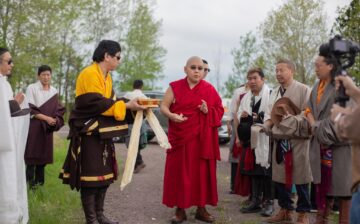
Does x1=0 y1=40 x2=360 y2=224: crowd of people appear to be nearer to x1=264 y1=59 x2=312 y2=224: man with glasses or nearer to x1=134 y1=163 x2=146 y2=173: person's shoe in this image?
x1=264 y1=59 x2=312 y2=224: man with glasses

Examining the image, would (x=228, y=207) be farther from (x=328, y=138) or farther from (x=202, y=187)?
(x=328, y=138)

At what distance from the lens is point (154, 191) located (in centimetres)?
848

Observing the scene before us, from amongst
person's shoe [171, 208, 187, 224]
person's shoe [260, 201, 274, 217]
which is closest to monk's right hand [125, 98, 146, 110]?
person's shoe [171, 208, 187, 224]

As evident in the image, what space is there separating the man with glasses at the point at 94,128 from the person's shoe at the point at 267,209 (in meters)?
2.34

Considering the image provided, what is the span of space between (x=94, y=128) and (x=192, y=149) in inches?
58.0

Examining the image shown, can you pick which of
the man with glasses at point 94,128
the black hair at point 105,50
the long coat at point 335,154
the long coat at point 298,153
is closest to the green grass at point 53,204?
the man with glasses at point 94,128

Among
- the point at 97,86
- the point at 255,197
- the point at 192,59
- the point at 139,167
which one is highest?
the point at 192,59

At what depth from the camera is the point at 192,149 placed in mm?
6227

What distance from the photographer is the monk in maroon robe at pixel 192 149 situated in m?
6.18

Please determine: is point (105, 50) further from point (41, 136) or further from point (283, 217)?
point (283, 217)

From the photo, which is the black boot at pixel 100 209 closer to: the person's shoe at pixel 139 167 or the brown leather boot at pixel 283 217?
the brown leather boot at pixel 283 217

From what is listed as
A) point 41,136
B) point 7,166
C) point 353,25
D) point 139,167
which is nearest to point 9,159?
point 7,166

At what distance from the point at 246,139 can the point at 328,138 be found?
6.82ft

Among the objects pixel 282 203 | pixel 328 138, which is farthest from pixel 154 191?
pixel 328 138
